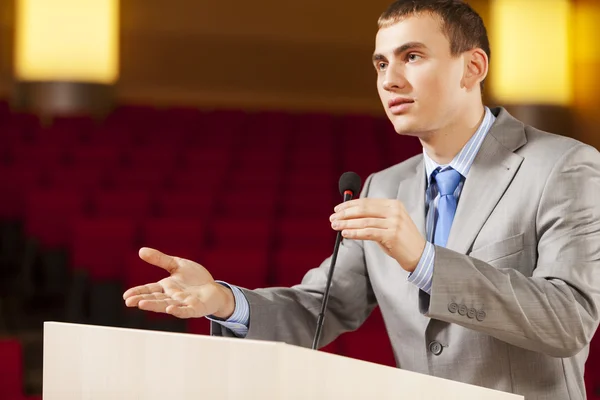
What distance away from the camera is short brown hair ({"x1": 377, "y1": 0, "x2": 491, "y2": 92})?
513mm

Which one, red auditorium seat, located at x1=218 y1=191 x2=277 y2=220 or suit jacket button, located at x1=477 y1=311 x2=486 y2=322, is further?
red auditorium seat, located at x1=218 y1=191 x2=277 y2=220

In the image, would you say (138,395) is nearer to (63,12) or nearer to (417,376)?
(417,376)

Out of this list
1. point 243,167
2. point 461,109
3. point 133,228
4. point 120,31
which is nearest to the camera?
point 461,109

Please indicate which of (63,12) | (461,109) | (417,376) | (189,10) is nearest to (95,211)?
(461,109)

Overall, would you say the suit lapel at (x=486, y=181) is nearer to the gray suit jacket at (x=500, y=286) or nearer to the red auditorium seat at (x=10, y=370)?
the gray suit jacket at (x=500, y=286)

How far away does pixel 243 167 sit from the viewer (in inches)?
71.2

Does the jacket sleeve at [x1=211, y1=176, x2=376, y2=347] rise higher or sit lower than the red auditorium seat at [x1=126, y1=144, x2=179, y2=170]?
lower

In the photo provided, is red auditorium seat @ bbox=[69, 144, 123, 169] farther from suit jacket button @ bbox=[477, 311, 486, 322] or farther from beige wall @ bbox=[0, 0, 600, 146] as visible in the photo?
suit jacket button @ bbox=[477, 311, 486, 322]

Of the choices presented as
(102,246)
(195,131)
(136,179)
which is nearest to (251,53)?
(195,131)

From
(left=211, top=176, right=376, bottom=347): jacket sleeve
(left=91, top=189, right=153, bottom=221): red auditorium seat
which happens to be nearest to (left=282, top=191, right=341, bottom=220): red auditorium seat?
(left=91, top=189, right=153, bottom=221): red auditorium seat

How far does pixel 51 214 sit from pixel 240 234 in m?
0.34

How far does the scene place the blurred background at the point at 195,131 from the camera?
1.25m

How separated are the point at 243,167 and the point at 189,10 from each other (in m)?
1.23

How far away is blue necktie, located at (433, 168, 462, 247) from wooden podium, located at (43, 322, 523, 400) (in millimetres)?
201
